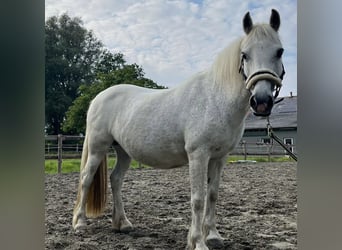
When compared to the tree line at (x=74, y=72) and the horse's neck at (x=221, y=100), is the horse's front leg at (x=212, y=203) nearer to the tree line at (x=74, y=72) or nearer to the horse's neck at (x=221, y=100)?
the horse's neck at (x=221, y=100)

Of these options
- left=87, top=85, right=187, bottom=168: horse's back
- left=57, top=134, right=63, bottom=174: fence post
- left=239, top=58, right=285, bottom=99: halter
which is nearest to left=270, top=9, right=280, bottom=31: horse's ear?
left=239, top=58, right=285, bottom=99: halter

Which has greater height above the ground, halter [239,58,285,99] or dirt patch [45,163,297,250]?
halter [239,58,285,99]

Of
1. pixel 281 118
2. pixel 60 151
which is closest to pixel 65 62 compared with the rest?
pixel 60 151

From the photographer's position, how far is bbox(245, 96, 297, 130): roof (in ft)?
5.06

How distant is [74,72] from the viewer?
1.95 metres

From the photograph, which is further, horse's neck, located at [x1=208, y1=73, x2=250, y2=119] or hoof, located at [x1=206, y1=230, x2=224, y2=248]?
hoof, located at [x1=206, y1=230, x2=224, y2=248]

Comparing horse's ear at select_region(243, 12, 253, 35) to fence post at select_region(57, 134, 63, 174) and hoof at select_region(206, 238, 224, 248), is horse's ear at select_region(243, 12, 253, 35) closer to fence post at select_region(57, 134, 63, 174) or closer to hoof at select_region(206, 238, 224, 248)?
hoof at select_region(206, 238, 224, 248)

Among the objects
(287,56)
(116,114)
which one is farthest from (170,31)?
(287,56)

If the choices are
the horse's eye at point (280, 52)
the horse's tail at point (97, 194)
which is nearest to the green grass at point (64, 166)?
the horse's tail at point (97, 194)

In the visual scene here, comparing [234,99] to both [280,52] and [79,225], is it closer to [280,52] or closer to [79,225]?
[280,52]

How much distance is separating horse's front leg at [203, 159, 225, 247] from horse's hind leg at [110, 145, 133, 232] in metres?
0.50

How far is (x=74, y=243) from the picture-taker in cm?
153

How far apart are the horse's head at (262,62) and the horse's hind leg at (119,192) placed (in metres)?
0.94
